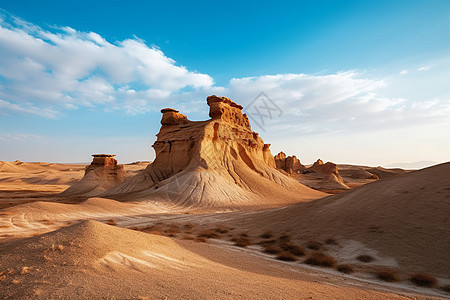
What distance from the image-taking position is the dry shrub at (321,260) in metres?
6.66

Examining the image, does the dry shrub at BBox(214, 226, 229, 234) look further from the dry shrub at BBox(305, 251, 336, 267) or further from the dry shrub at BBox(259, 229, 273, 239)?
the dry shrub at BBox(305, 251, 336, 267)

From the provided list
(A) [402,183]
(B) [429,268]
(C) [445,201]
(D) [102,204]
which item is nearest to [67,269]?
(B) [429,268]

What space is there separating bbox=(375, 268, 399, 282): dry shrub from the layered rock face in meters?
16.5

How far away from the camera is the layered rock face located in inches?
917

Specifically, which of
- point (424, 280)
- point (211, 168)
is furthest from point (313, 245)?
point (211, 168)

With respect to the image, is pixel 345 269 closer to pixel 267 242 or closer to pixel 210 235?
pixel 267 242

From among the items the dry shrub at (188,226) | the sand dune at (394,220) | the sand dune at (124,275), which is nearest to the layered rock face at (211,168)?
the dry shrub at (188,226)

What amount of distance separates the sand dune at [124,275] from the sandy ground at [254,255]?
0.7 inches

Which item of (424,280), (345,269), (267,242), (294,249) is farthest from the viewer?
(267,242)

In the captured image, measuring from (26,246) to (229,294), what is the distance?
4294 millimetres

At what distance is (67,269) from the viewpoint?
388 centimetres

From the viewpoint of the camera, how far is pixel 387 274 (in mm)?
5598

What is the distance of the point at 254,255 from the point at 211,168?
19.1m

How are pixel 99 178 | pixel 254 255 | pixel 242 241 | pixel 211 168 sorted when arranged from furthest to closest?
1. pixel 99 178
2. pixel 211 168
3. pixel 242 241
4. pixel 254 255
